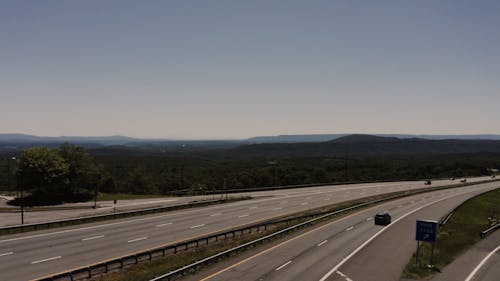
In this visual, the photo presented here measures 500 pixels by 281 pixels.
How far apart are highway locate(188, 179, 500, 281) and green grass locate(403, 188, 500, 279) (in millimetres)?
1000

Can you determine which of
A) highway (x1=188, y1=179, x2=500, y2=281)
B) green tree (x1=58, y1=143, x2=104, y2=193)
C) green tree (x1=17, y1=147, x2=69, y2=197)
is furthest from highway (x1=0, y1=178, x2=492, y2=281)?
green tree (x1=58, y1=143, x2=104, y2=193)

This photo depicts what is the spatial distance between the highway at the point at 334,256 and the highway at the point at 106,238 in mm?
10076

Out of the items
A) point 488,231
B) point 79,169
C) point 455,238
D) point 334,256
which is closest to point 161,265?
point 334,256

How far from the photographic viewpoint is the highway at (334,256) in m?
24.1

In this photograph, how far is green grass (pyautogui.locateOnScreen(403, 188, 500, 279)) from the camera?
26375mm

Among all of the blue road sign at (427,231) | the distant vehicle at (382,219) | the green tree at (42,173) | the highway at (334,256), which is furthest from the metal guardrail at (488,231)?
the green tree at (42,173)

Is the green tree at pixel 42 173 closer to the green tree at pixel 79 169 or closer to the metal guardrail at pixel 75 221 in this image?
the green tree at pixel 79 169

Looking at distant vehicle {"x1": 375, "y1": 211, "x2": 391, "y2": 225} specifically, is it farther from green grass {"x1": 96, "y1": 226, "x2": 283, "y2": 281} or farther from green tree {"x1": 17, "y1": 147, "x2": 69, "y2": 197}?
green tree {"x1": 17, "y1": 147, "x2": 69, "y2": 197}

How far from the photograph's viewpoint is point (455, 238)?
38844mm

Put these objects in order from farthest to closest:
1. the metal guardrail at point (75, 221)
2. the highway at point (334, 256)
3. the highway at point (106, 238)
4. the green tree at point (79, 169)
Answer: the green tree at point (79, 169) < the metal guardrail at point (75, 221) < the highway at point (106, 238) < the highway at point (334, 256)

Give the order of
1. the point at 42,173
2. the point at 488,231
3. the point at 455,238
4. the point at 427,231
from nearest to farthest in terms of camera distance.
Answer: the point at 427,231 → the point at 455,238 → the point at 488,231 → the point at 42,173

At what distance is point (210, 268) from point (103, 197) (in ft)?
191

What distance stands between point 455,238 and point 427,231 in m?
14.3

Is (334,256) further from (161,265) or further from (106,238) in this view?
(106,238)
